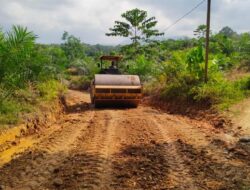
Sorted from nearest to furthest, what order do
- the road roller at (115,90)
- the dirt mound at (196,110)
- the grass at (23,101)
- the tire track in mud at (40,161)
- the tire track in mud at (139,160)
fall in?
the tire track in mud at (139,160) < the tire track in mud at (40,161) < the grass at (23,101) < the dirt mound at (196,110) < the road roller at (115,90)

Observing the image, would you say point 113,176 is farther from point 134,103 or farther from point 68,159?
point 134,103

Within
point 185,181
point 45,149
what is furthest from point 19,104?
point 185,181

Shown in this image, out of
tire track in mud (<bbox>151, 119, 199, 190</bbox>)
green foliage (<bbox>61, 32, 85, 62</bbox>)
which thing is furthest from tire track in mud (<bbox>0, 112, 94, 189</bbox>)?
green foliage (<bbox>61, 32, 85, 62</bbox>)

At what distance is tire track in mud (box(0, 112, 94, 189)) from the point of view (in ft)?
Result: 22.1

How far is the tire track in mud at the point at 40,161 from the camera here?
266 inches

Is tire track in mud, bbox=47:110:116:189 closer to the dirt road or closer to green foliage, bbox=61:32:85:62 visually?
the dirt road

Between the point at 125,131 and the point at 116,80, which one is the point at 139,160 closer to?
the point at 125,131

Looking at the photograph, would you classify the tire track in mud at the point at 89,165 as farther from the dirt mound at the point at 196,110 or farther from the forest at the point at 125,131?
the dirt mound at the point at 196,110

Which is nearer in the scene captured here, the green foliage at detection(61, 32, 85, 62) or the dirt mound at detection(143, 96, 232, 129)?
the dirt mound at detection(143, 96, 232, 129)

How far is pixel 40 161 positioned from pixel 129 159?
180 cm

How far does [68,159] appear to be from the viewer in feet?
26.3

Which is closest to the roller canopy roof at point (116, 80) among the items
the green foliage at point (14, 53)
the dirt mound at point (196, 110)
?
the dirt mound at point (196, 110)

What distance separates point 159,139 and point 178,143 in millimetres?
629

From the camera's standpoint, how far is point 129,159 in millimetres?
7969
